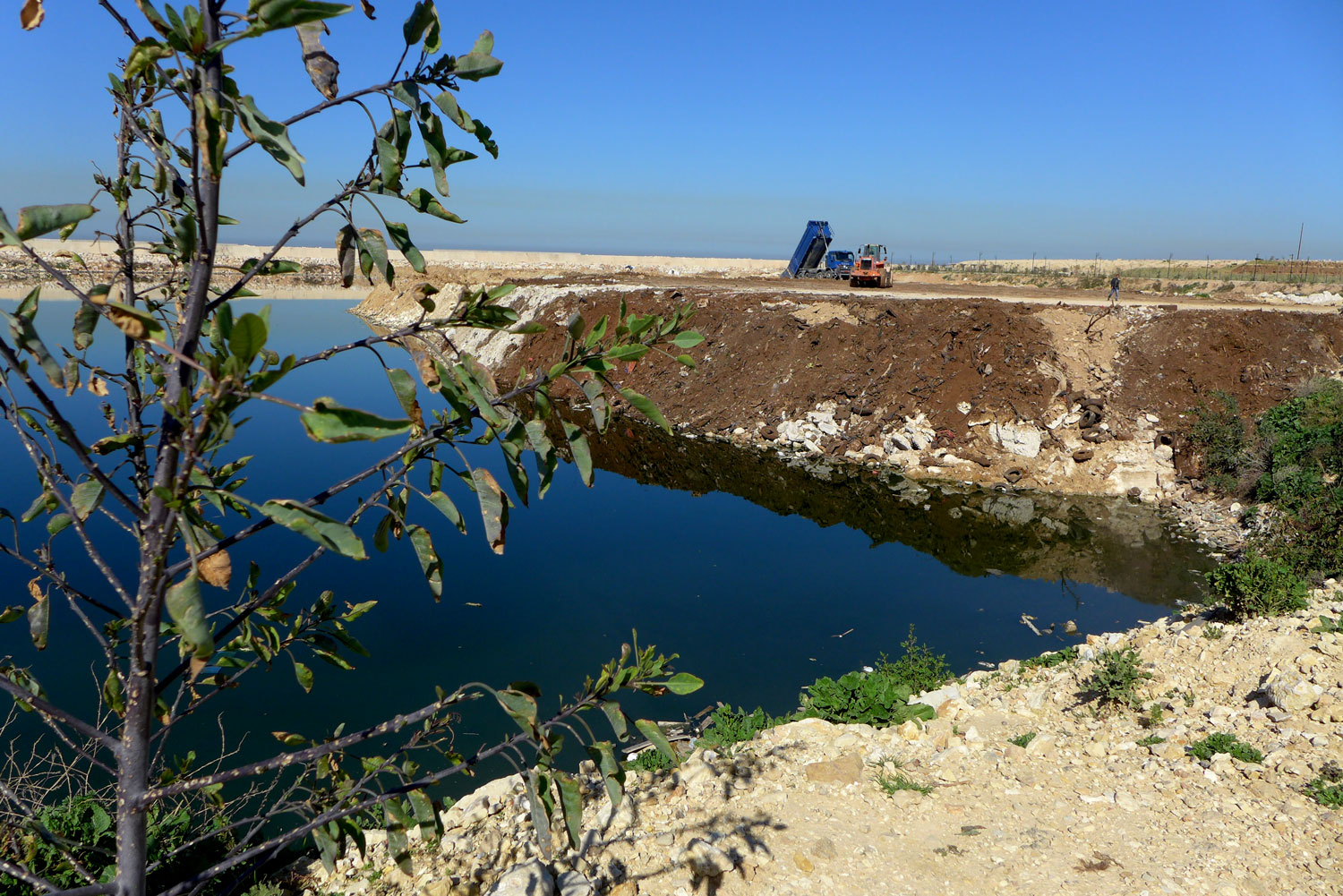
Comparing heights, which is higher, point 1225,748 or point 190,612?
point 190,612

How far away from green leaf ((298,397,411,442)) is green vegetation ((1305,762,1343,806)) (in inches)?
198

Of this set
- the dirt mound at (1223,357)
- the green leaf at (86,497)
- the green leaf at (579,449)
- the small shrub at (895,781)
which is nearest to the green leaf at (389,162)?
the green leaf at (579,449)

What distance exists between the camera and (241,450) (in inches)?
634

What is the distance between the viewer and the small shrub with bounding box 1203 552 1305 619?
6754 millimetres

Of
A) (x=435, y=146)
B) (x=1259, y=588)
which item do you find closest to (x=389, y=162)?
(x=435, y=146)

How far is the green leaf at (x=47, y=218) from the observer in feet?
4.68

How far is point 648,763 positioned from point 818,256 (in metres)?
32.0

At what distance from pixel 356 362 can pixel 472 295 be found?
30.6 metres

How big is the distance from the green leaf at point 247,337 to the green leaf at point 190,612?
0.40 metres

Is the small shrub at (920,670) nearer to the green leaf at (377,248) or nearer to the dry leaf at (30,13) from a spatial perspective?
the green leaf at (377,248)

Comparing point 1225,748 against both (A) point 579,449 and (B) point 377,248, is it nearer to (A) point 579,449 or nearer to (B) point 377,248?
(A) point 579,449

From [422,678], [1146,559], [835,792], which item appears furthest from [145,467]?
[1146,559]

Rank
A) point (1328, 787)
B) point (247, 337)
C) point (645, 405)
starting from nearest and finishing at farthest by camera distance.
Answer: point (247, 337) < point (645, 405) < point (1328, 787)

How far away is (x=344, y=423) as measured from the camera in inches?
49.7
